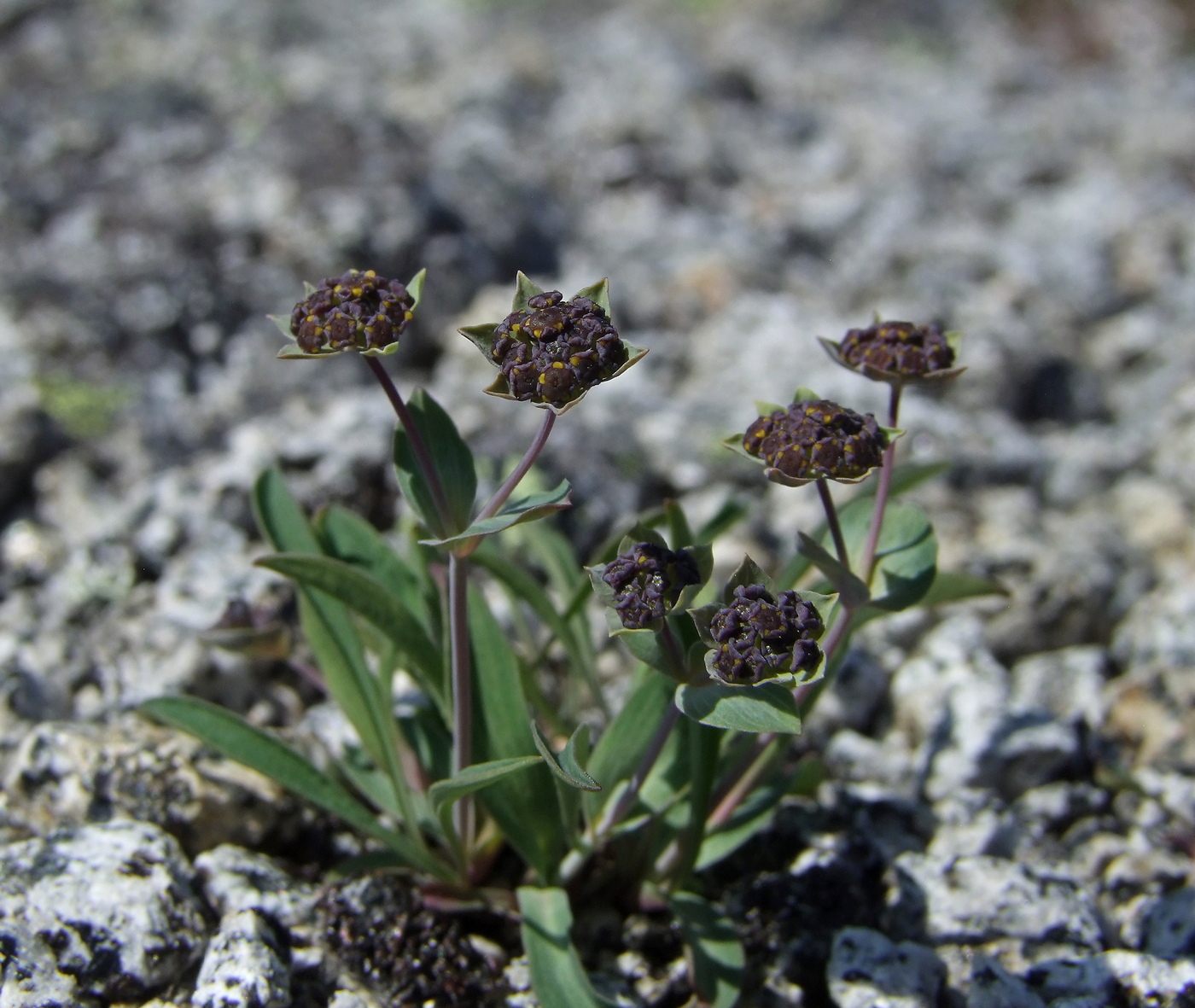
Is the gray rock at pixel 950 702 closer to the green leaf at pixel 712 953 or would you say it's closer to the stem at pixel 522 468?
the green leaf at pixel 712 953

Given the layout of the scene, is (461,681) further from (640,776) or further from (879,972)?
(879,972)

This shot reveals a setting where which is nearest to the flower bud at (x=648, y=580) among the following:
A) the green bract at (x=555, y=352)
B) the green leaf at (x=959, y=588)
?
the green bract at (x=555, y=352)

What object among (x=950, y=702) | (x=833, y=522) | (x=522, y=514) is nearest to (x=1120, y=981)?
(x=950, y=702)

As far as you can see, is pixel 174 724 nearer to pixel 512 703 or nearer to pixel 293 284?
pixel 512 703

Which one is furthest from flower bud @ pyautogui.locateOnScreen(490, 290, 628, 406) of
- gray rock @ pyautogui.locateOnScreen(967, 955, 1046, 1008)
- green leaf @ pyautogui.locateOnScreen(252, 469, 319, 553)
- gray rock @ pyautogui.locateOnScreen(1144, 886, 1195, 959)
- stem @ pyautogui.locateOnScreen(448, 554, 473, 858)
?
gray rock @ pyautogui.locateOnScreen(1144, 886, 1195, 959)

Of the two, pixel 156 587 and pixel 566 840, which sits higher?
pixel 156 587

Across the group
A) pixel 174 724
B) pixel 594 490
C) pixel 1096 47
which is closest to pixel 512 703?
pixel 174 724
